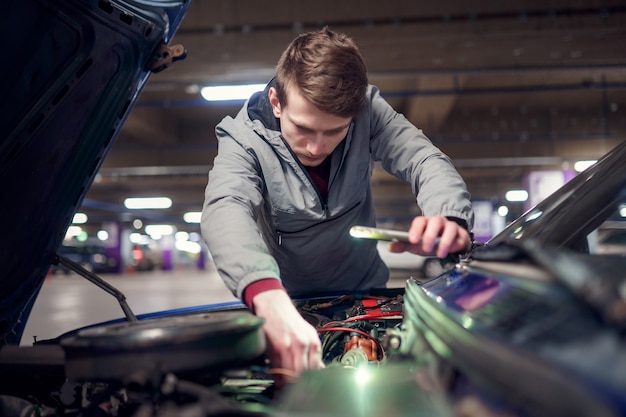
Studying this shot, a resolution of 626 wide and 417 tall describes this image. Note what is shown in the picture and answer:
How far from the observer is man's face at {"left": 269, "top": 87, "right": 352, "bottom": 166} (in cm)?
132

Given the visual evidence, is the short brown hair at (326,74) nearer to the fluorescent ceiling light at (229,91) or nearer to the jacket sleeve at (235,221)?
the jacket sleeve at (235,221)

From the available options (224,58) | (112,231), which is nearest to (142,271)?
(112,231)

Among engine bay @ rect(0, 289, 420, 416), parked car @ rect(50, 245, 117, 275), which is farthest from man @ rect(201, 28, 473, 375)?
parked car @ rect(50, 245, 117, 275)

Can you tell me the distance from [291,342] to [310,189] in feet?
2.57

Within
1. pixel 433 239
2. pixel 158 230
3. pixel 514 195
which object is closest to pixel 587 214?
pixel 433 239

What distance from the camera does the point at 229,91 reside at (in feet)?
18.7

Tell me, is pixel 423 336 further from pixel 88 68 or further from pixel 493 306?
pixel 88 68

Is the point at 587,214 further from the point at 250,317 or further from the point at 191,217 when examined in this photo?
the point at 191,217

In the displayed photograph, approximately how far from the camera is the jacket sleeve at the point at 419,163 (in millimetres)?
1287

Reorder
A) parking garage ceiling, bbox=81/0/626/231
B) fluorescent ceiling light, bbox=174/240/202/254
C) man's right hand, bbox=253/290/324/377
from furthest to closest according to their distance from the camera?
fluorescent ceiling light, bbox=174/240/202/254 < parking garage ceiling, bbox=81/0/626/231 < man's right hand, bbox=253/290/324/377

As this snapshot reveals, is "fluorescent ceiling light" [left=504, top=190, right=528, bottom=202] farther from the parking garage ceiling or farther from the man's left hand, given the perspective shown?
the man's left hand

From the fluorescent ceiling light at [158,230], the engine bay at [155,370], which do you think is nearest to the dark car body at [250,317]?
the engine bay at [155,370]

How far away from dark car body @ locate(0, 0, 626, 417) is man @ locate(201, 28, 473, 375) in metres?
→ 0.10

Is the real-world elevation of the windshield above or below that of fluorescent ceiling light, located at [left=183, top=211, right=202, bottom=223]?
below
